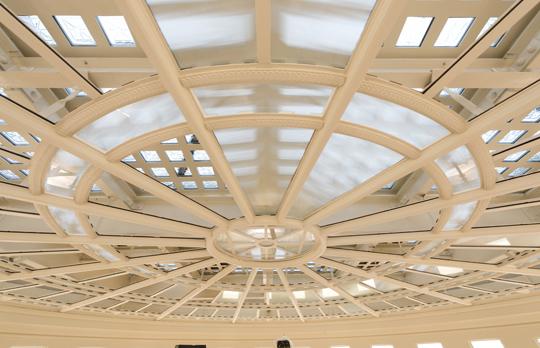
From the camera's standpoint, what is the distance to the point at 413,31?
7.46 m

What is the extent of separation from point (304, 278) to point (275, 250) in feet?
20.4

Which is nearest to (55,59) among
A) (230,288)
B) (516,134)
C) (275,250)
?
(275,250)

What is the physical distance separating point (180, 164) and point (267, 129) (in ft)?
17.1

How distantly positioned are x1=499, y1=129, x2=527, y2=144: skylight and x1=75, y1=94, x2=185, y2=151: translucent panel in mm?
10988

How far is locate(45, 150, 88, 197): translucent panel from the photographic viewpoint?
305 inches

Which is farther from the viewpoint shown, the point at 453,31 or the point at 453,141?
the point at 453,31

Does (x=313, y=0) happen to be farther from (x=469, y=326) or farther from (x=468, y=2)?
(x=469, y=326)

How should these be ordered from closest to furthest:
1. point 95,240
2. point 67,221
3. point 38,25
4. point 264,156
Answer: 1. point 38,25
2. point 264,156
3. point 67,221
4. point 95,240

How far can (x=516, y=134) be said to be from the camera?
10.7 metres

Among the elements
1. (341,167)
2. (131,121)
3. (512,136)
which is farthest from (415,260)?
(131,121)

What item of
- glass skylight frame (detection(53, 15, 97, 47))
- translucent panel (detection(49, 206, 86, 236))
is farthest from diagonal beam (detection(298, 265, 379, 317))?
glass skylight frame (detection(53, 15, 97, 47))

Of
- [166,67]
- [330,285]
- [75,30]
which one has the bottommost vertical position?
[330,285]

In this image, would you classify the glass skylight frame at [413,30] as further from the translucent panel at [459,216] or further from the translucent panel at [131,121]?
the translucent panel at [131,121]

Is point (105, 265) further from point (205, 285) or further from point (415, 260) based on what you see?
point (415, 260)
